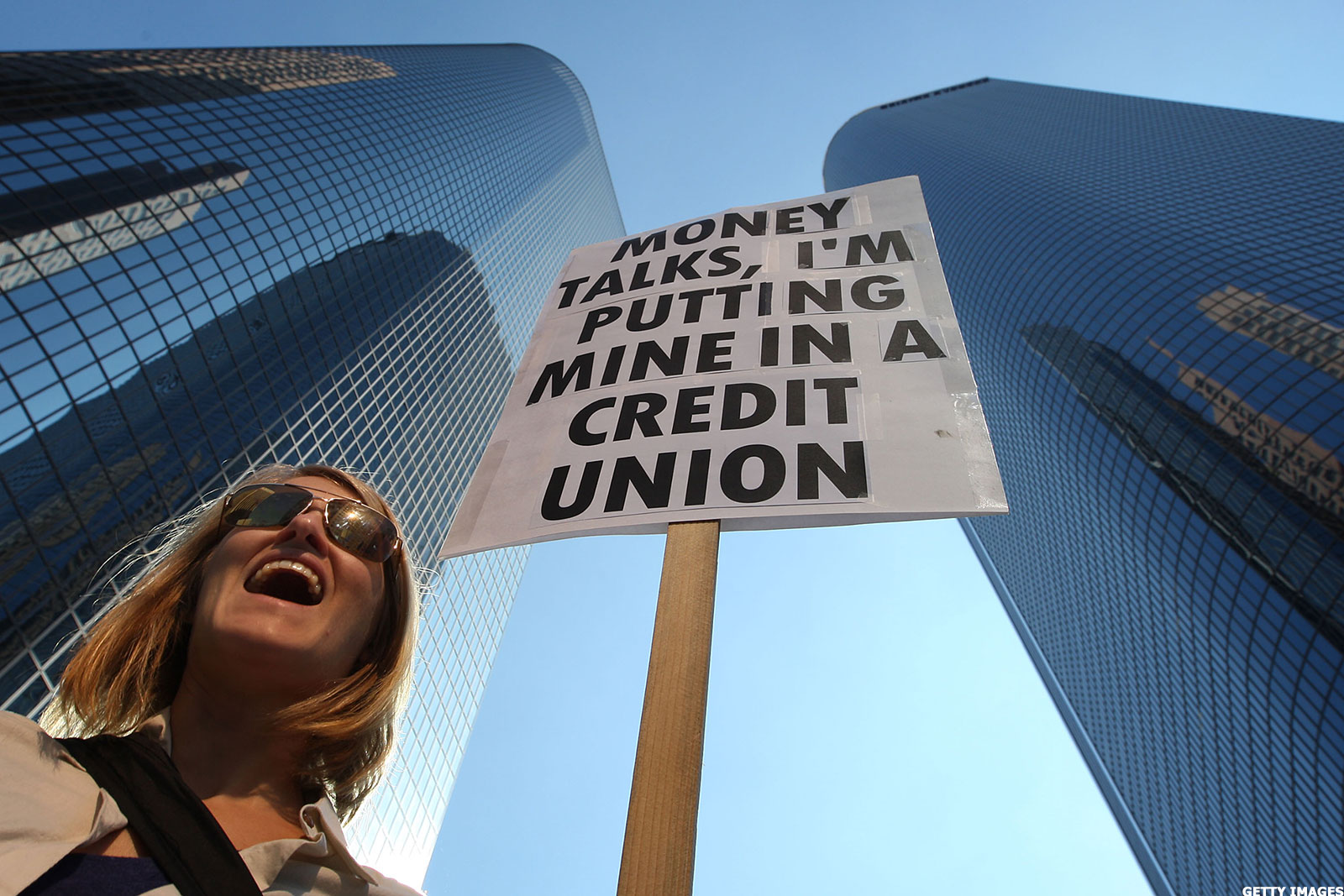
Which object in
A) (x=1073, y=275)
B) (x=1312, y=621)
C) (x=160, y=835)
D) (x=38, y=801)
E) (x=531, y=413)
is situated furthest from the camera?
(x=1073, y=275)

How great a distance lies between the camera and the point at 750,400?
3.66 m

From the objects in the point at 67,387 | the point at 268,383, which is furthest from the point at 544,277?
the point at 67,387

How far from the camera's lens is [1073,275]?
80438 millimetres

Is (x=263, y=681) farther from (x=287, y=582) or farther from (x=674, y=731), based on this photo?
(x=674, y=731)

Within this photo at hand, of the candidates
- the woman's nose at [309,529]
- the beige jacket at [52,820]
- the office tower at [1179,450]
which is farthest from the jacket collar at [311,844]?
the office tower at [1179,450]

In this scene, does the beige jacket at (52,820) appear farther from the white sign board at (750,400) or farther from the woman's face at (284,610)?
the white sign board at (750,400)

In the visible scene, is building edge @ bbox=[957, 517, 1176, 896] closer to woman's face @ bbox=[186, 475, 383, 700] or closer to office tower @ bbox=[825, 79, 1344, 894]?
office tower @ bbox=[825, 79, 1344, 894]

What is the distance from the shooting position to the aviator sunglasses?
3.15m

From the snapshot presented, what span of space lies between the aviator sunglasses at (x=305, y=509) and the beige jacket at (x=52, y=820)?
1194 mm

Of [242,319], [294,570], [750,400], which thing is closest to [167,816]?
[294,570]

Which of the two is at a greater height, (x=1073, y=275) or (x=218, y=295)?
(x=218, y=295)

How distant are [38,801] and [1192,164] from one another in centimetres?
11986

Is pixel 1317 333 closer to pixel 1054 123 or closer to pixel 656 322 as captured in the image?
pixel 656 322

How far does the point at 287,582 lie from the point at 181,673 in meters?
0.58
